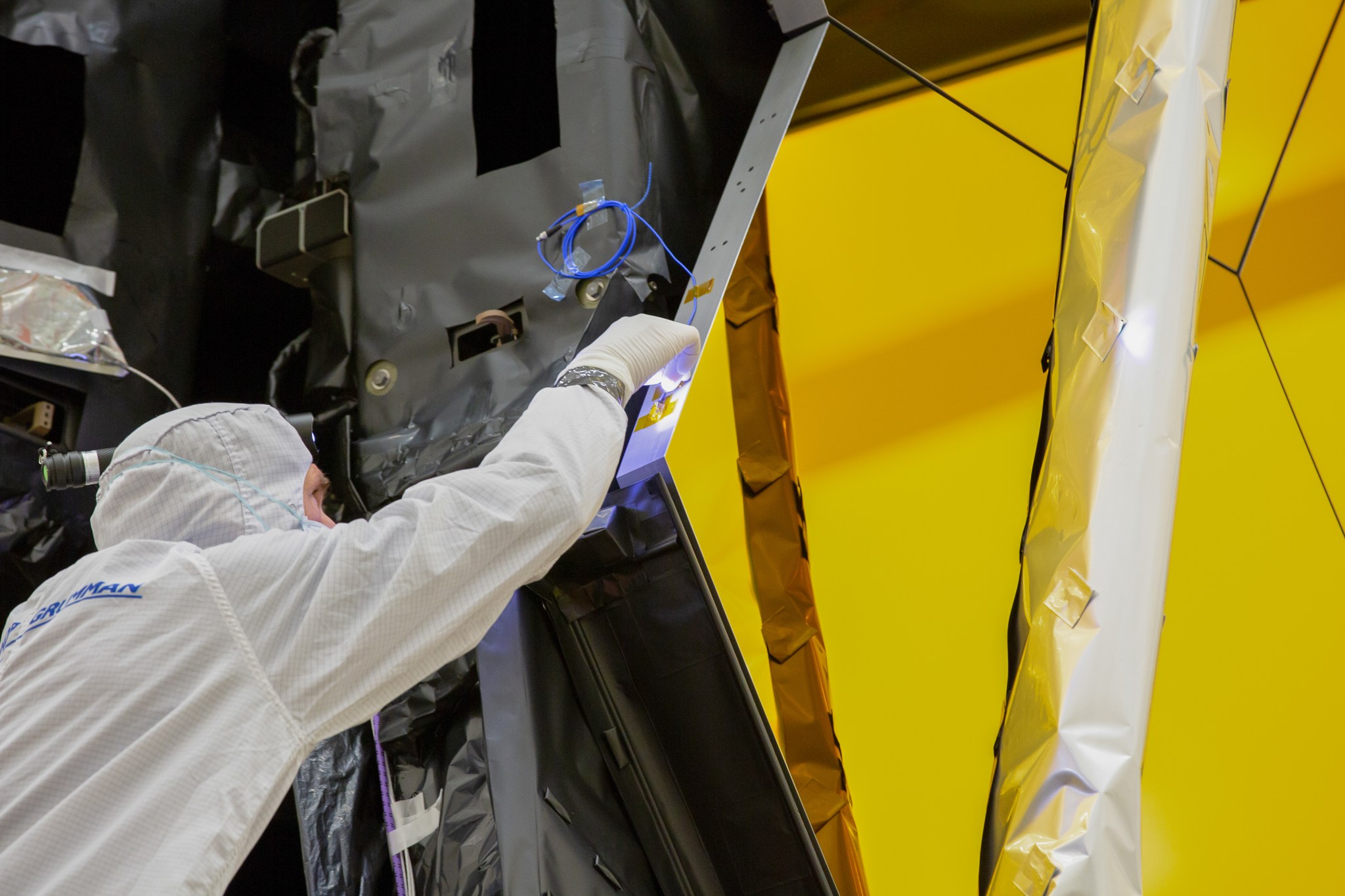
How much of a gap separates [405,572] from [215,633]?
20 centimetres

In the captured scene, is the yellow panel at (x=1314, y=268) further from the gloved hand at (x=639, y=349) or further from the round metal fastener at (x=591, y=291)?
the round metal fastener at (x=591, y=291)

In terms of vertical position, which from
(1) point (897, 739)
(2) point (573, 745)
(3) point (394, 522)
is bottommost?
(1) point (897, 739)

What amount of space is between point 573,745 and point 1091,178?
0.98m

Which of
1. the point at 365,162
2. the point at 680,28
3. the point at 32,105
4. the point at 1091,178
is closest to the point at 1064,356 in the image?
the point at 1091,178

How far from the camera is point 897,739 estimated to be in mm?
1297

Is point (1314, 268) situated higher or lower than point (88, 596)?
higher

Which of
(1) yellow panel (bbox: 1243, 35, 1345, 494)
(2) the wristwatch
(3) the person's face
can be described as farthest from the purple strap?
(1) yellow panel (bbox: 1243, 35, 1345, 494)

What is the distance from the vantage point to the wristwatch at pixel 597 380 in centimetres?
134

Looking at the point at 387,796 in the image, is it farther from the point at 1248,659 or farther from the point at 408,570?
the point at 1248,659

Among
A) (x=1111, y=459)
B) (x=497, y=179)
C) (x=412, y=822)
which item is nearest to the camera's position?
(x=1111, y=459)

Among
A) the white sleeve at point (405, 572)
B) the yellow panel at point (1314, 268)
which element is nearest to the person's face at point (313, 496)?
the white sleeve at point (405, 572)

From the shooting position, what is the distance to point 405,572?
116cm

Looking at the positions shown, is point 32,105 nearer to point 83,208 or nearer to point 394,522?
point 83,208

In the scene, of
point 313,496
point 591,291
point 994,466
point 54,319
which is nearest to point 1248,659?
point 994,466
